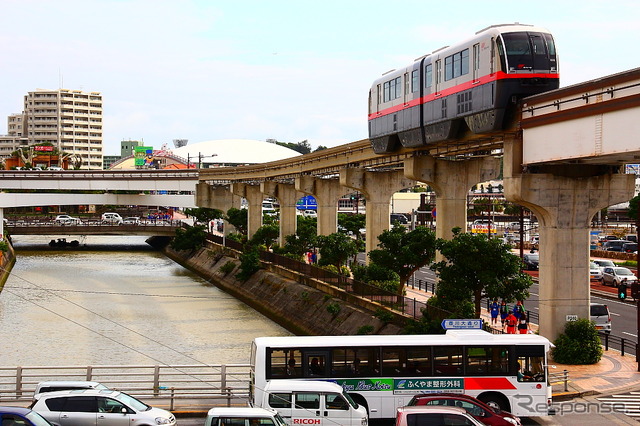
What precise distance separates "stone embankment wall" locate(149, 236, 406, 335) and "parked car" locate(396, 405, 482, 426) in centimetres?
1903

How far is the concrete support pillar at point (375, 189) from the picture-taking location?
5703 cm

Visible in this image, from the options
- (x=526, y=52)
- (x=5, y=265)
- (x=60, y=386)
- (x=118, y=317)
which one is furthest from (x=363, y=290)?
(x=5, y=265)

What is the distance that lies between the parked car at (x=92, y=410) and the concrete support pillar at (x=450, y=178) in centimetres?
2723

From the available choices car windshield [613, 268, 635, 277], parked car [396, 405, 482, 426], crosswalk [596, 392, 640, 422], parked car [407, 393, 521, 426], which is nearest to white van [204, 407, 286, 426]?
parked car [396, 405, 482, 426]

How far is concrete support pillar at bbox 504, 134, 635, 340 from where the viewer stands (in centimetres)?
3086

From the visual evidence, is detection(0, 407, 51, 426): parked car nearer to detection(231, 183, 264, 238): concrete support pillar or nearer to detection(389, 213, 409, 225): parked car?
detection(231, 183, 264, 238): concrete support pillar

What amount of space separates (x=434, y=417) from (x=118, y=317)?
3917 centimetres

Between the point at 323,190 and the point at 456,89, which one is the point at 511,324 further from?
the point at 323,190

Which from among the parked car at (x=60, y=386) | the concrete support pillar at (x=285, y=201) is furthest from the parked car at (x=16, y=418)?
the concrete support pillar at (x=285, y=201)

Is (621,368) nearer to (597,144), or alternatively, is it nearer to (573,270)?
(573,270)

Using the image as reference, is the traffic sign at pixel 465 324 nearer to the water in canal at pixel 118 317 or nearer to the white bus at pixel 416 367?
the white bus at pixel 416 367

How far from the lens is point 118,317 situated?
177 ft

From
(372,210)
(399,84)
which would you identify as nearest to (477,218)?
(372,210)

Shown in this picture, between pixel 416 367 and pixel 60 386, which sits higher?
pixel 416 367
